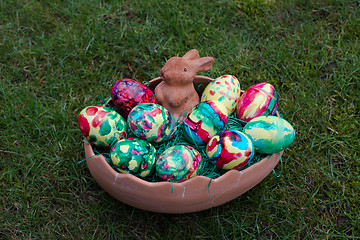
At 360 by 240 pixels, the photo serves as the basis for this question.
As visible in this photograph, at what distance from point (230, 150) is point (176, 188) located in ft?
1.08

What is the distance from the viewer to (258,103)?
6.77ft

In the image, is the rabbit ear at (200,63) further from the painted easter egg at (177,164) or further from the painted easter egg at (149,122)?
the painted easter egg at (177,164)

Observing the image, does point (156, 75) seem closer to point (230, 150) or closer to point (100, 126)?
point (100, 126)

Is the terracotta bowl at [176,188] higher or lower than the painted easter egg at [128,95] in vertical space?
lower

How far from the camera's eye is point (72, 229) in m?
2.11

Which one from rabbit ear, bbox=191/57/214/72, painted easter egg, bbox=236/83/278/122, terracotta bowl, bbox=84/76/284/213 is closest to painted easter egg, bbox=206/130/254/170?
terracotta bowl, bbox=84/76/284/213

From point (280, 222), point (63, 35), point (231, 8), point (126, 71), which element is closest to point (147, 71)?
point (126, 71)

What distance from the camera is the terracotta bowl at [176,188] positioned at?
1781mm

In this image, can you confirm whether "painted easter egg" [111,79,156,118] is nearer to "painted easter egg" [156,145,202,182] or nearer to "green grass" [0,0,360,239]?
"painted easter egg" [156,145,202,182]

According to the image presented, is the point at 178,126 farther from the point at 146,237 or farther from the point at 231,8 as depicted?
the point at 231,8

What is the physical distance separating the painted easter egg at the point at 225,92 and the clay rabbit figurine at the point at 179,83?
100 millimetres

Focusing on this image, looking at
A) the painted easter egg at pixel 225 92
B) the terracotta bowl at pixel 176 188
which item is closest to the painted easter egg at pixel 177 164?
the terracotta bowl at pixel 176 188

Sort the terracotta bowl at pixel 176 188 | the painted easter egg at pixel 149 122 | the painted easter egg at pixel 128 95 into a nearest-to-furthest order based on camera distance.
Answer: the terracotta bowl at pixel 176 188 < the painted easter egg at pixel 149 122 < the painted easter egg at pixel 128 95

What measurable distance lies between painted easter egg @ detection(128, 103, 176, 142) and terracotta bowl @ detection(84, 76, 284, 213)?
0.79ft
